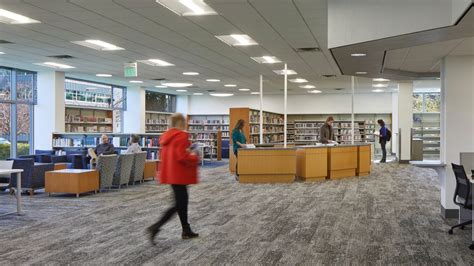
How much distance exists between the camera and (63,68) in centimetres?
1470

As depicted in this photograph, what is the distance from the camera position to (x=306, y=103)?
25172 millimetres

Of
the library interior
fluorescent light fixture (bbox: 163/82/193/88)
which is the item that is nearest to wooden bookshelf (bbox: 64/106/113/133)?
the library interior

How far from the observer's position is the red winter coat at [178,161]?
5973mm

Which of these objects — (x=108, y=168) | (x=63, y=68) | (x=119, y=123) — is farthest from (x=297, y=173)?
(x=119, y=123)

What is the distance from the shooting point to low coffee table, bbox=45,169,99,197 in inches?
400

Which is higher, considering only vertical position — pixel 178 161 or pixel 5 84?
pixel 5 84

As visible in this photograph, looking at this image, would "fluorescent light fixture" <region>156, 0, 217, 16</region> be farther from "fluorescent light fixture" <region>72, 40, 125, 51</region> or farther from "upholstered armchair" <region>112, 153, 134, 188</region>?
"upholstered armchair" <region>112, 153, 134, 188</region>

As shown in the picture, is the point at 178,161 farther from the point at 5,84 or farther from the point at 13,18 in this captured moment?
the point at 5,84

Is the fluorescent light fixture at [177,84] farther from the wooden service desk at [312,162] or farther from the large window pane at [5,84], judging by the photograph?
the wooden service desk at [312,162]

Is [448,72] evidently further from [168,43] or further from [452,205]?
[168,43]

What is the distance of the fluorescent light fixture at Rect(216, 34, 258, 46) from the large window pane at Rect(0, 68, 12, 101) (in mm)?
7880

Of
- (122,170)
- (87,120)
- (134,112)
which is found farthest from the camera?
(134,112)

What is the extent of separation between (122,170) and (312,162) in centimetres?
479

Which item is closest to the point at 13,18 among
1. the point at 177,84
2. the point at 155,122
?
the point at 177,84
